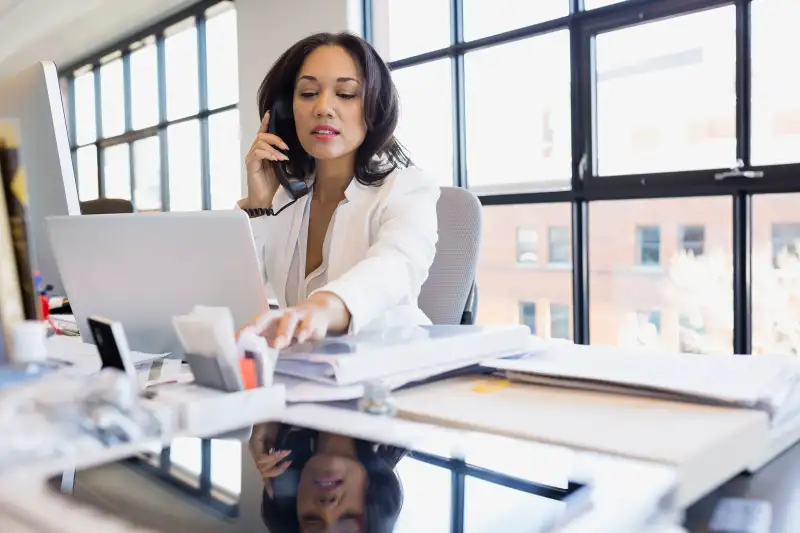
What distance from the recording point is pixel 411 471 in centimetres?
57

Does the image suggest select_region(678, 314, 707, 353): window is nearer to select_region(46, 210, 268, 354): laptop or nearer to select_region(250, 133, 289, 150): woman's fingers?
select_region(250, 133, 289, 150): woman's fingers

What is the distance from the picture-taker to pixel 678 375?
0.85m

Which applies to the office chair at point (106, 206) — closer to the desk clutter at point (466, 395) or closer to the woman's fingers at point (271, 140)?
the woman's fingers at point (271, 140)

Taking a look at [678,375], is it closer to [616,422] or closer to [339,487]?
[616,422]

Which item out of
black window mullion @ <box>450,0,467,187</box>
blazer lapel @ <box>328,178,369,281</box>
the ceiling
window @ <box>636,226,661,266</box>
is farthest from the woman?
the ceiling

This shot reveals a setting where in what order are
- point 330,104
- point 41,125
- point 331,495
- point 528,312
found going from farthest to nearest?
point 528,312 < point 330,104 < point 41,125 < point 331,495

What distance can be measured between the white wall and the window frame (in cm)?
69

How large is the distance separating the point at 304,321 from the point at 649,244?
323 cm

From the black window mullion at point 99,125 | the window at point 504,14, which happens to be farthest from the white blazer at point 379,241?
the black window mullion at point 99,125

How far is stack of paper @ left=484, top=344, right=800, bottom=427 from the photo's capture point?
0.74 meters

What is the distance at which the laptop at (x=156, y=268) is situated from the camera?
979 millimetres

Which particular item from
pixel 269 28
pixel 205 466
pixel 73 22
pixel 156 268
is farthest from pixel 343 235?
pixel 73 22

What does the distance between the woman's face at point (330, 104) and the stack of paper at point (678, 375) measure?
0.71m

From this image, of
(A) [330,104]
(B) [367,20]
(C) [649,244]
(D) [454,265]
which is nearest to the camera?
(A) [330,104]
